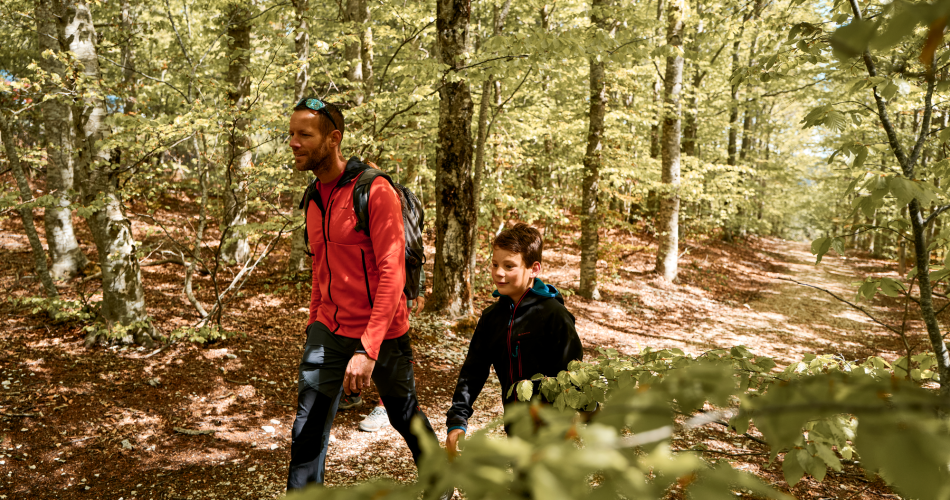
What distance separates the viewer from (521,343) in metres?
2.40

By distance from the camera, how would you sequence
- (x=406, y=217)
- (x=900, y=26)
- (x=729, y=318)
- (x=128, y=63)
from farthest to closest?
(x=128, y=63), (x=729, y=318), (x=406, y=217), (x=900, y=26)

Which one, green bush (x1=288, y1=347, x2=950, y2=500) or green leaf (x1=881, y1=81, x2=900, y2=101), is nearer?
green bush (x1=288, y1=347, x2=950, y2=500)

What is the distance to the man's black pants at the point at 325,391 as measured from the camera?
2385mm

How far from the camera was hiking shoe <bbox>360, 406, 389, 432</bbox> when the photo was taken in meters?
4.32

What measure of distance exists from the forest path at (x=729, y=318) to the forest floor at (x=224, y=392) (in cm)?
7

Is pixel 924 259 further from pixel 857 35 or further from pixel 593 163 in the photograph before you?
pixel 593 163

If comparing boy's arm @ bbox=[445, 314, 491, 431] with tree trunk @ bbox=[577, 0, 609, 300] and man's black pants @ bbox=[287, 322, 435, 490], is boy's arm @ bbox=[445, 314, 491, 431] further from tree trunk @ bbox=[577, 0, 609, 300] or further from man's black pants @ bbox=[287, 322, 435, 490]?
tree trunk @ bbox=[577, 0, 609, 300]

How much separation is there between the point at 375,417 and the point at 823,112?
4.04 meters

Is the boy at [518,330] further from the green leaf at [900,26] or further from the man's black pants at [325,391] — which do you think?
the green leaf at [900,26]

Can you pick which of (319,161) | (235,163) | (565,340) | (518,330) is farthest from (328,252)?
(235,163)

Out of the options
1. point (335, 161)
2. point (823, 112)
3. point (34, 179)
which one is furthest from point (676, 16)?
point (34, 179)

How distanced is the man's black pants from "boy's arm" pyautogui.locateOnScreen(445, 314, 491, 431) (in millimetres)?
153

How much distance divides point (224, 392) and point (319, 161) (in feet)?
11.0

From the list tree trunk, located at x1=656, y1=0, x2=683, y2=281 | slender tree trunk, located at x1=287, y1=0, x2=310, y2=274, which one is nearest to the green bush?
slender tree trunk, located at x1=287, y1=0, x2=310, y2=274
